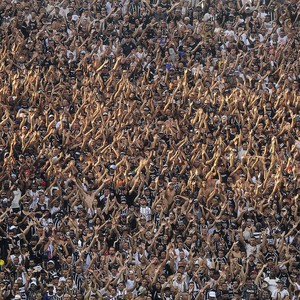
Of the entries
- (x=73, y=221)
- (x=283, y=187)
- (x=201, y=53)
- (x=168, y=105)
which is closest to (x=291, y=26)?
(x=201, y=53)

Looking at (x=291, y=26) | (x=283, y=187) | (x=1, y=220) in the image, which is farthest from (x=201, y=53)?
(x=1, y=220)

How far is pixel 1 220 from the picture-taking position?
34375 millimetres

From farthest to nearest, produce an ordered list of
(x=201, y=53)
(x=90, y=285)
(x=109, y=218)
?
(x=201, y=53), (x=109, y=218), (x=90, y=285)

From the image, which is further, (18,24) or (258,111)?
(18,24)

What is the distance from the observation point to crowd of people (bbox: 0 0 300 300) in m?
33.5

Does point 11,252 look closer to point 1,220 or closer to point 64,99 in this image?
point 1,220

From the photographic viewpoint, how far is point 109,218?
3503cm

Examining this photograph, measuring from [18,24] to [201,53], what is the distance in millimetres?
5241

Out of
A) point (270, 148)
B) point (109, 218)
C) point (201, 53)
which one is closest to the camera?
point (109, 218)

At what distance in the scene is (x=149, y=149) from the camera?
123 ft

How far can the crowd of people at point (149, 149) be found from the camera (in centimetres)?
3347

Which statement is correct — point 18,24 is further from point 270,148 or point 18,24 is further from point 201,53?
point 270,148

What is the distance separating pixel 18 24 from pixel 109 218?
9383 mm

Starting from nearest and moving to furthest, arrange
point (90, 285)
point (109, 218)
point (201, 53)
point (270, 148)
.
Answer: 1. point (90, 285)
2. point (109, 218)
3. point (270, 148)
4. point (201, 53)
